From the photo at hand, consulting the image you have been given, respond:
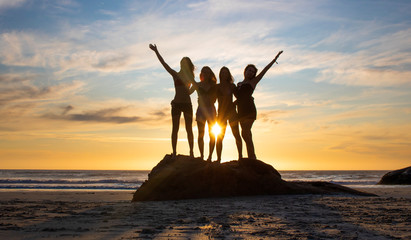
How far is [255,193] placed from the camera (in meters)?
8.47

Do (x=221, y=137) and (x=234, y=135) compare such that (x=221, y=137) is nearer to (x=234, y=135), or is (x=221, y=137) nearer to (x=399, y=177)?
(x=234, y=135)

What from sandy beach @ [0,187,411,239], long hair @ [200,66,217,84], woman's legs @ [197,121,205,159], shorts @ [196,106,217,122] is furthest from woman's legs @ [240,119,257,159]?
sandy beach @ [0,187,411,239]

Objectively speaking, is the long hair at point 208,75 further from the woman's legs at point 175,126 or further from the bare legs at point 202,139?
the woman's legs at point 175,126

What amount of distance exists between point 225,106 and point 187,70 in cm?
126

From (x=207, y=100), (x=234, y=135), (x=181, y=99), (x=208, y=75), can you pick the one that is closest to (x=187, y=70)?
(x=208, y=75)

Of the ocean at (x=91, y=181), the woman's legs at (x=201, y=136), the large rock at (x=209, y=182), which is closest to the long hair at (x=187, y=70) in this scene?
the woman's legs at (x=201, y=136)

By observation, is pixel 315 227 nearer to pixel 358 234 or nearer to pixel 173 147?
pixel 358 234

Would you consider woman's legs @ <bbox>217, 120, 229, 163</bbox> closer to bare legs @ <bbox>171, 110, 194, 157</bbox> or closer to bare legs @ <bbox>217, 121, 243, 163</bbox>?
bare legs @ <bbox>217, 121, 243, 163</bbox>

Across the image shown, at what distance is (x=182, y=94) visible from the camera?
332 inches

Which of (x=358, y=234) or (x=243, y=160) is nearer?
(x=358, y=234)

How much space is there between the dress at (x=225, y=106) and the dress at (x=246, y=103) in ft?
0.61

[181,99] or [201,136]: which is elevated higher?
[181,99]

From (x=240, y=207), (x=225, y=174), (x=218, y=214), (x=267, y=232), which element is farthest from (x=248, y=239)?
(x=225, y=174)

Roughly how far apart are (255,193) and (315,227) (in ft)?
14.4
